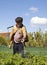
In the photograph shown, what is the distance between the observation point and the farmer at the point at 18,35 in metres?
7.99

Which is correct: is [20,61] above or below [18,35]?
below

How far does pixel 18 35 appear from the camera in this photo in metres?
8.13

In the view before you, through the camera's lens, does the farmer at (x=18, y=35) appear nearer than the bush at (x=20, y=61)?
No

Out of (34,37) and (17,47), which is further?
(34,37)

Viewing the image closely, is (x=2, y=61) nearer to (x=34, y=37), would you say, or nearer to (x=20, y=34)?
(x=20, y=34)

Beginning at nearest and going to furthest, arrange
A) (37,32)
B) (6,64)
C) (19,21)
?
(6,64) → (19,21) → (37,32)

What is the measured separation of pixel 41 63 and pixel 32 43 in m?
41.7

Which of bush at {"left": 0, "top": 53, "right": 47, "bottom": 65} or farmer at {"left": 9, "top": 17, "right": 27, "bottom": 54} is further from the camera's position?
farmer at {"left": 9, "top": 17, "right": 27, "bottom": 54}

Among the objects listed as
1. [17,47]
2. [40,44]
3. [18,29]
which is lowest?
[40,44]

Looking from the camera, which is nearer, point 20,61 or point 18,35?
point 20,61

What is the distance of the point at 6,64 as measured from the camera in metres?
4.09

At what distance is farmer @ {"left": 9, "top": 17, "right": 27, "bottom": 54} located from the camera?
7.99 metres

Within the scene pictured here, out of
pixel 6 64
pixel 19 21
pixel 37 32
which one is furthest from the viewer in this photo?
pixel 37 32

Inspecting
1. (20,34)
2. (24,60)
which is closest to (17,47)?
(20,34)
